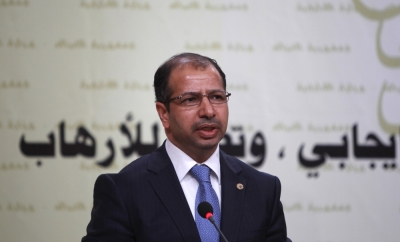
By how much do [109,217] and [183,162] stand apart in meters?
0.33

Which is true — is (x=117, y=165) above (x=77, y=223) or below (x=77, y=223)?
above

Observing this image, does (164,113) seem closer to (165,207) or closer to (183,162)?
(183,162)

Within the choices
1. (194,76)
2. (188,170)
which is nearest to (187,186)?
(188,170)

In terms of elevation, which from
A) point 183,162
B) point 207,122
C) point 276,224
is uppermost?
point 207,122

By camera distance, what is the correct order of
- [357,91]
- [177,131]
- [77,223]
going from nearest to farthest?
1. [177,131]
2. [77,223]
3. [357,91]

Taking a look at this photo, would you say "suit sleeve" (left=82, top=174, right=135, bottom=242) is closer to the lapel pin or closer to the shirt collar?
the shirt collar

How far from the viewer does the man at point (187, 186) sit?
1874 millimetres

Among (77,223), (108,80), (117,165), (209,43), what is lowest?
(77,223)

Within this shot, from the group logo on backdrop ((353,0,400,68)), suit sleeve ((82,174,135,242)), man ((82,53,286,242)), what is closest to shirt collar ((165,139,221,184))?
man ((82,53,286,242))

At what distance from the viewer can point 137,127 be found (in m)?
3.62

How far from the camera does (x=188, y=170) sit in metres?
2.02

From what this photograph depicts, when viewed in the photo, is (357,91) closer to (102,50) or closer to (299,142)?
(299,142)

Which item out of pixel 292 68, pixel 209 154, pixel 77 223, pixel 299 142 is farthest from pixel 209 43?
pixel 209 154

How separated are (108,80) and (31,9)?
639mm
